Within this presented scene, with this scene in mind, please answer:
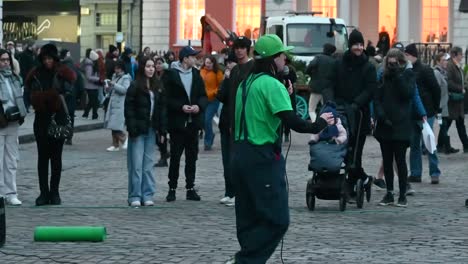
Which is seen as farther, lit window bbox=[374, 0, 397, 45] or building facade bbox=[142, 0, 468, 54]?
lit window bbox=[374, 0, 397, 45]

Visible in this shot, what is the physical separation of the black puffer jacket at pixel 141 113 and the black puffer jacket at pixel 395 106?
2513mm

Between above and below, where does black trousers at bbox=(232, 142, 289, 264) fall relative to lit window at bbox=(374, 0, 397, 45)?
below

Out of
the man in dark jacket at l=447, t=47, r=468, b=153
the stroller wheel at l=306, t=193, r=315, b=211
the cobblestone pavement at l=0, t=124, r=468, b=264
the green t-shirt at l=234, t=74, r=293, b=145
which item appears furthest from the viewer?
the man in dark jacket at l=447, t=47, r=468, b=153

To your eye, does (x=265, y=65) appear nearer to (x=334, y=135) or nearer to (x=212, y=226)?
(x=212, y=226)

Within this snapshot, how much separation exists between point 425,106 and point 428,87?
0.48 meters

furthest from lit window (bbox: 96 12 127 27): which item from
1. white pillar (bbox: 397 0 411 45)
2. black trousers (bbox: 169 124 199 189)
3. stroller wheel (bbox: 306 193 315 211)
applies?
stroller wheel (bbox: 306 193 315 211)

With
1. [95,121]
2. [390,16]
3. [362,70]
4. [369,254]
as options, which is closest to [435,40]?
[390,16]

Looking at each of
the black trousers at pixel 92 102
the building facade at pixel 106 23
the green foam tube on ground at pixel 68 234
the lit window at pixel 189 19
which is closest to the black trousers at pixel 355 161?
the green foam tube on ground at pixel 68 234

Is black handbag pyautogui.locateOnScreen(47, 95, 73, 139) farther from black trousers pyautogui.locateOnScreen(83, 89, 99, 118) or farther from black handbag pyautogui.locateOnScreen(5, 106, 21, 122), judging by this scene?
black trousers pyautogui.locateOnScreen(83, 89, 99, 118)

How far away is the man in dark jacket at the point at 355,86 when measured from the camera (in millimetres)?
16078

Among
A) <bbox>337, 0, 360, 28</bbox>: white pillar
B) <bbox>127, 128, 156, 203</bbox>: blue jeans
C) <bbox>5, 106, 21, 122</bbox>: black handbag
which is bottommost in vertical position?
<bbox>127, 128, 156, 203</bbox>: blue jeans

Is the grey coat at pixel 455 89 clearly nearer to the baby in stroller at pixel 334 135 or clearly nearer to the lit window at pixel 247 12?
the baby in stroller at pixel 334 135

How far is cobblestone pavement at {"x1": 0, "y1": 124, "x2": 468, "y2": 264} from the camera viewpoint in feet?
39.7

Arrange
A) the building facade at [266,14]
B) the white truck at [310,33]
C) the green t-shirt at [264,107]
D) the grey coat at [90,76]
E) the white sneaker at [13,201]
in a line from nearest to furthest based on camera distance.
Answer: the green t-shirt at [264,107] → the white sneaker at [13,201] → the grey coat at [90,76] → the white truck at [310,33] → the building facade at [266,14]
